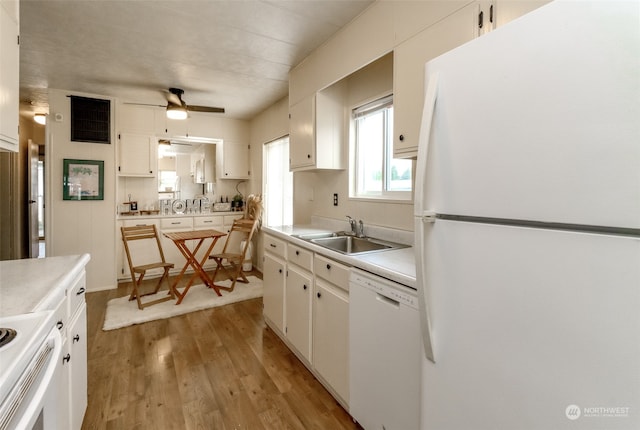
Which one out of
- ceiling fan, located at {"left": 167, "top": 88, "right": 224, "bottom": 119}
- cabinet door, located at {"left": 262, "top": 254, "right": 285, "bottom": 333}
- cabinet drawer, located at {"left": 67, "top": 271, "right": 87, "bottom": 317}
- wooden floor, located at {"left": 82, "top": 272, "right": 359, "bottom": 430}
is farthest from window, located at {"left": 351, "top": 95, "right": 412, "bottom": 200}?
cabinet drawer, located at {"left": 67, "top": 271, "right": 87, "bottom": 317}

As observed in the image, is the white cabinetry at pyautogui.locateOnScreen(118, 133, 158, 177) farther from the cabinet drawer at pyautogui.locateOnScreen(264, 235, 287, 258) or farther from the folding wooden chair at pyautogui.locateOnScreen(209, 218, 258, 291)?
the cabinet drawer at pyautogui.locateOnScreen(264, 235, 287, 258)

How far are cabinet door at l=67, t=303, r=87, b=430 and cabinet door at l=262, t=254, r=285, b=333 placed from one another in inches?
50.2

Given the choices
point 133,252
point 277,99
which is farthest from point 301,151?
point 133,252

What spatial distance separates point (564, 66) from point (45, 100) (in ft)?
18.0

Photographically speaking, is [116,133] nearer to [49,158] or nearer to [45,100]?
[49,158]

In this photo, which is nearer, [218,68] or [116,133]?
[218,68]

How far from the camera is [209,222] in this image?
4789mm

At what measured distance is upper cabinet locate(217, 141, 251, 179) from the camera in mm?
4926

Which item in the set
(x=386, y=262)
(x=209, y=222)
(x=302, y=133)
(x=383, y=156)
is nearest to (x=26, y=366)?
(x=386, y=262)

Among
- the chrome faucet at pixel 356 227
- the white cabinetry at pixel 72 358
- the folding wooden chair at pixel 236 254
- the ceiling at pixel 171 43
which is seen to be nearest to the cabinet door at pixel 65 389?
the white cabinetry at pixel 72 358

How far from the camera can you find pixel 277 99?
13.3 feet

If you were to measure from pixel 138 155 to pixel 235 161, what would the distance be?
1.38 m

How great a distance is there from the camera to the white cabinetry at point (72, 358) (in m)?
1.23

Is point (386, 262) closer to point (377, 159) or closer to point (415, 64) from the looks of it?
point (415, 64)
